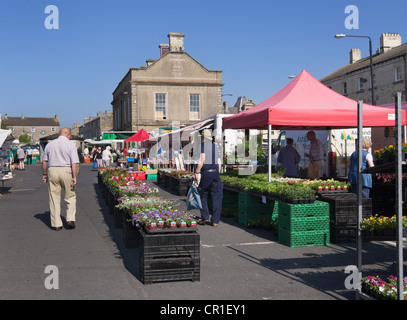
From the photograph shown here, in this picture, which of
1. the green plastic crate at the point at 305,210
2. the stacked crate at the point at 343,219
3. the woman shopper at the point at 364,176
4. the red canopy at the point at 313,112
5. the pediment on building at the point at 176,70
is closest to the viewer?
the green plastic crate at the point at 305,210

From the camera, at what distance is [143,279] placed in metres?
5.17

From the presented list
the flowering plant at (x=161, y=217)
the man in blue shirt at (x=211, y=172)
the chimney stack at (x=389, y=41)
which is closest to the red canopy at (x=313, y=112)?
the man in blue shirt at (x=211, y=172)

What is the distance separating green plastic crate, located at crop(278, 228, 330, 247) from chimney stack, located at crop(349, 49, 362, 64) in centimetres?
4909

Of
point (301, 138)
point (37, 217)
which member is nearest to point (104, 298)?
point (37, 217)

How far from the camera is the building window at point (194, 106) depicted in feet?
150

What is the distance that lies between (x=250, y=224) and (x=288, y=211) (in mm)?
1814

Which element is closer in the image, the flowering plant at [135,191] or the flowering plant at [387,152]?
the flowering plant at [135,191]

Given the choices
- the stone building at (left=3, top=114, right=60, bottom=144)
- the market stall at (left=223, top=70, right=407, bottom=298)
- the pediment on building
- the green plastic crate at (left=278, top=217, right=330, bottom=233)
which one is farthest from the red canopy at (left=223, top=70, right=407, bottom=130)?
the stone building at (left=3, top=114, right=60, bottom=144)

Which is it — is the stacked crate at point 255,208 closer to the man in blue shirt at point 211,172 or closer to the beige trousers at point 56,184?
the man in blue shirt at point 211,172

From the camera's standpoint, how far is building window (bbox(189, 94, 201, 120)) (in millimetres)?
45622

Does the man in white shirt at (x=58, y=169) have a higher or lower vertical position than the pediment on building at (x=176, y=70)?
lower

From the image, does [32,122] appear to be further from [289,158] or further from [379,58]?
[289,158]

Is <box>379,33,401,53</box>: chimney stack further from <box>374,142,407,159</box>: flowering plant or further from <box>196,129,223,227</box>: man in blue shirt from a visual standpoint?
<box>196,129,223,227</box>: man in blue shirt
